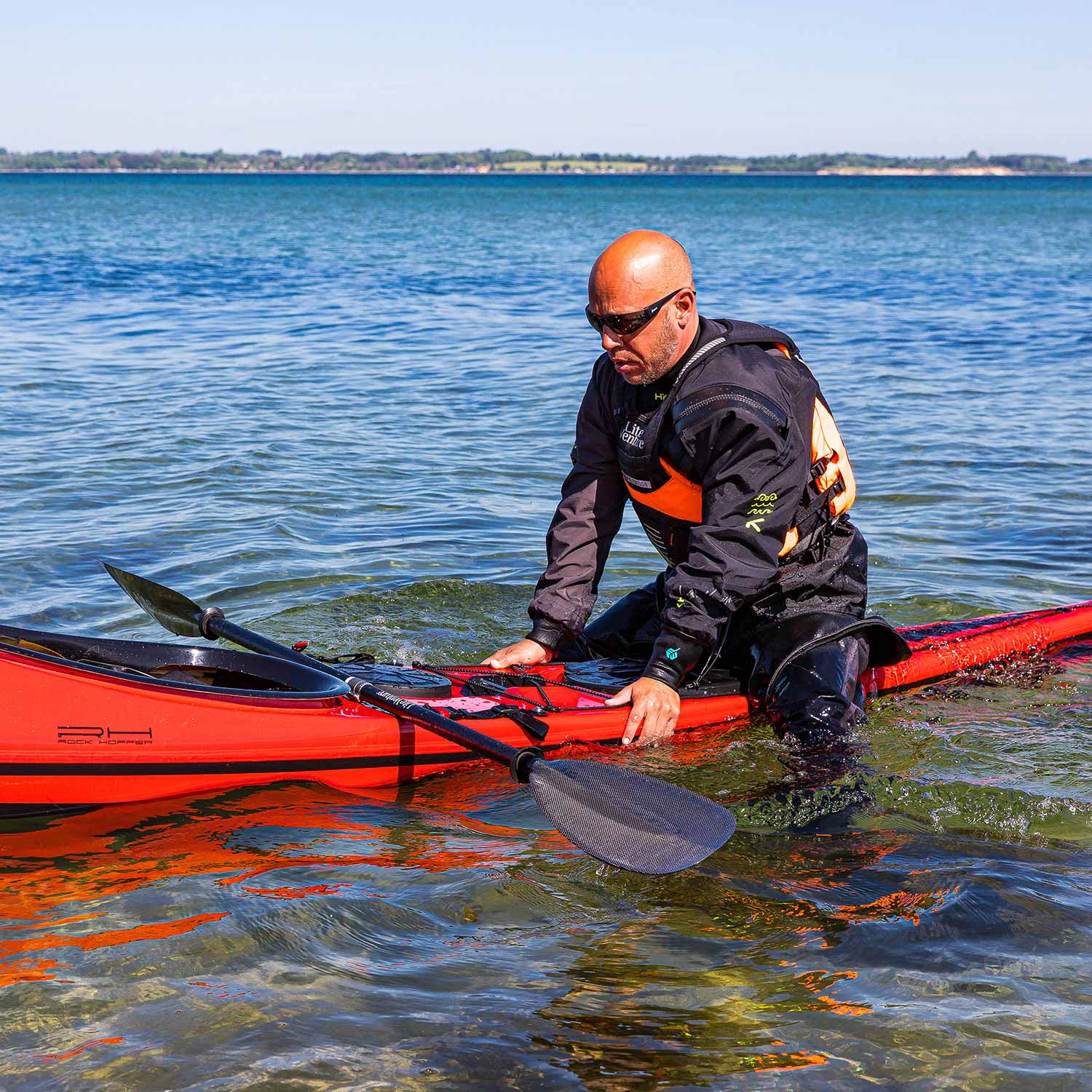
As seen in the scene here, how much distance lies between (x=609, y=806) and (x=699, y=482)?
1091 millimetres

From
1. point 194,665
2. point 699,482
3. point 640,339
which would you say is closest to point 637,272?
point 640,339

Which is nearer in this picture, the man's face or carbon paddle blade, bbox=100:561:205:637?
the man's face

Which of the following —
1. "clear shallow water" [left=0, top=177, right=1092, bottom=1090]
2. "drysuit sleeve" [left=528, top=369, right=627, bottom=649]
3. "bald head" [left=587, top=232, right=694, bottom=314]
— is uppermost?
"bald head" [left=587, top=232, right=694, bottom=314]

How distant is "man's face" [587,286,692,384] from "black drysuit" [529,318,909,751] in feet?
0.25

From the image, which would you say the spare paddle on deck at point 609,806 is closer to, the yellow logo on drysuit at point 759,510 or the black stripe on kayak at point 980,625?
the yellow logo on drysuit at point 759,510

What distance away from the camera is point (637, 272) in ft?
11.8

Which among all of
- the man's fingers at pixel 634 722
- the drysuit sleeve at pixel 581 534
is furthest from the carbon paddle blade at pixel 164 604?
the man's fingers at pixel 634 722

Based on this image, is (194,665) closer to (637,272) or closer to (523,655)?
(523,655)

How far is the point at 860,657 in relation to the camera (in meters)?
4.07

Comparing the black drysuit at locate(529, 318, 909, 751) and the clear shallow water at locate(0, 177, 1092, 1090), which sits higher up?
the black drysuit at locate(529, 318, 909, 751)

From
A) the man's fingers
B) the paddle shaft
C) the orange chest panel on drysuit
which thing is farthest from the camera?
the orange chest panel on drysuit

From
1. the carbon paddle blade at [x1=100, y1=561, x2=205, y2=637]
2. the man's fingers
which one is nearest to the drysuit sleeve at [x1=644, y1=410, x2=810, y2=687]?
the man's fingers

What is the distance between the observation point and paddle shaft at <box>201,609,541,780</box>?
11.3 ft

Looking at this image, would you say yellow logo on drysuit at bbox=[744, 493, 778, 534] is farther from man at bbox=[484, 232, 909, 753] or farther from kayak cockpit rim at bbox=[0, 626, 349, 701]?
kayak cockpit rim at bbox=[0, 626, 349, 701]
